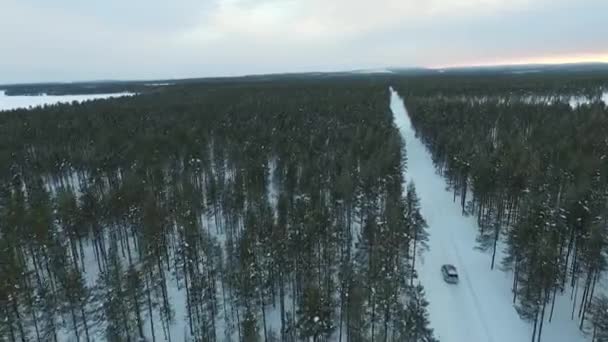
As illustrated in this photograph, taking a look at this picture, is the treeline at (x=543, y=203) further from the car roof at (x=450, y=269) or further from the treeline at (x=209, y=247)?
→ the treeline at (x=209, y=247)

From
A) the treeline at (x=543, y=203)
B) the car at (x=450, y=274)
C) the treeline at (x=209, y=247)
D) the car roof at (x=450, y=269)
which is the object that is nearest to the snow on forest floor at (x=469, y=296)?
the car at (x=450, y=274)

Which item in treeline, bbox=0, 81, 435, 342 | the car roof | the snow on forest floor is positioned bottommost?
the snow on forest floor

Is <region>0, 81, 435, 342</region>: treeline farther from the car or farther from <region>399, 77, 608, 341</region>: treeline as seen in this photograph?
<region>399, 77, 608, 341</region>: treeline

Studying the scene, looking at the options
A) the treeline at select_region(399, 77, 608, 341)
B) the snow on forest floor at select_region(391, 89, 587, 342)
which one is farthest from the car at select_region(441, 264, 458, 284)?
the treeline at select_region(399, 77, 608, 341)

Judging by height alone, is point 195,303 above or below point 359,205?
below

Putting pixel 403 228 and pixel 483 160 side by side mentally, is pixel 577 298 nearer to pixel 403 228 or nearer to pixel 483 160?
pixel 403 228

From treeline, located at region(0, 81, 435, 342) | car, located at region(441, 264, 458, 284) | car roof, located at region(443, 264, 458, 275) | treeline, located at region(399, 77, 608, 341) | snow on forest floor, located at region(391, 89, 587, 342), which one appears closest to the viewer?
treeline, located at region(399, 77, 608, 341)

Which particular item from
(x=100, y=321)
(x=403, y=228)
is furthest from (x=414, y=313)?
(x=100, y=321)

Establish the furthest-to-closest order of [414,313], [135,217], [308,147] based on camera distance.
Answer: [308,147] → [135,217] → [414,313]
